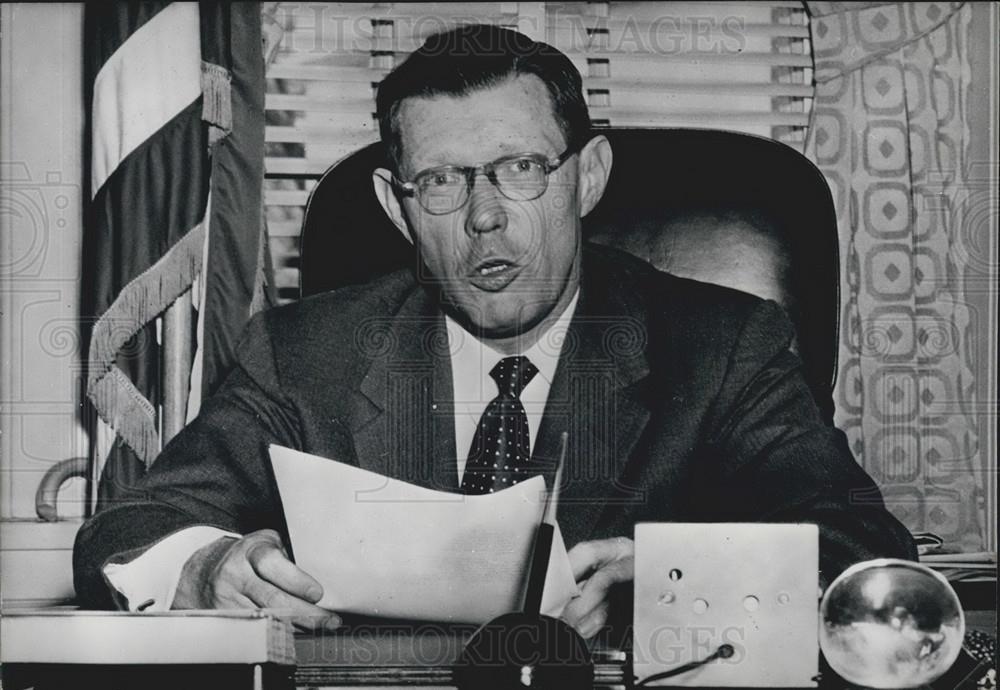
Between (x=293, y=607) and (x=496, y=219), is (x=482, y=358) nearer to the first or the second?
(x=496, y=219)

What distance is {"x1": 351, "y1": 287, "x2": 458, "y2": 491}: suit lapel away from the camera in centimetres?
239

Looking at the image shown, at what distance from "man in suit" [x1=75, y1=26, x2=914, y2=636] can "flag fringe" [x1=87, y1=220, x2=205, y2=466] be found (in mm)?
96

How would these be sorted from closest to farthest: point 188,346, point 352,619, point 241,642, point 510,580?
point 241,642 < point 510,580 < point 352,619 < point 188,346

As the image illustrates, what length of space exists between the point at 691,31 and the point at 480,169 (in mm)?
546

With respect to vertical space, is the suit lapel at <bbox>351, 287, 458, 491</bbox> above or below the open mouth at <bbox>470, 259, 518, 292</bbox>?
below

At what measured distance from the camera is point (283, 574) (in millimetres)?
1968

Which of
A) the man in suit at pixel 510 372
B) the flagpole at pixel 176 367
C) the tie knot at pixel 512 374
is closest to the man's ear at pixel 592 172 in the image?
the man in suit at pixel 510 372

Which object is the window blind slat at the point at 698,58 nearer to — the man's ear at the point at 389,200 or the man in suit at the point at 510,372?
the man in suit at the point at 510,372

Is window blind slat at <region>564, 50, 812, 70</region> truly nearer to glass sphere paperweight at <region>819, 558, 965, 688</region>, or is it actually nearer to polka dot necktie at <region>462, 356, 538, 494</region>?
polka dot necktie at <region>462, 356, 538, 494</region>

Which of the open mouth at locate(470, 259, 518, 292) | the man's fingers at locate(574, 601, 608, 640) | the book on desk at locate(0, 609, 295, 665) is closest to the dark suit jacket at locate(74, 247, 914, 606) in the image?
the open mouth at locate(470, 259, 518, 292)

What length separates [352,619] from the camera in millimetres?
1955

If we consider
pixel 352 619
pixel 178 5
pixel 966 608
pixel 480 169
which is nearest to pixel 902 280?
pixel 966 608

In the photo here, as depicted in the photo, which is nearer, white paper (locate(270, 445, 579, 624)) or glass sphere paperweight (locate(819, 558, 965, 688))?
glass sphere paperweight (locate(819, 558, 965, 688))

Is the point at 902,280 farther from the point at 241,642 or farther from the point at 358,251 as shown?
the point at 241,642
